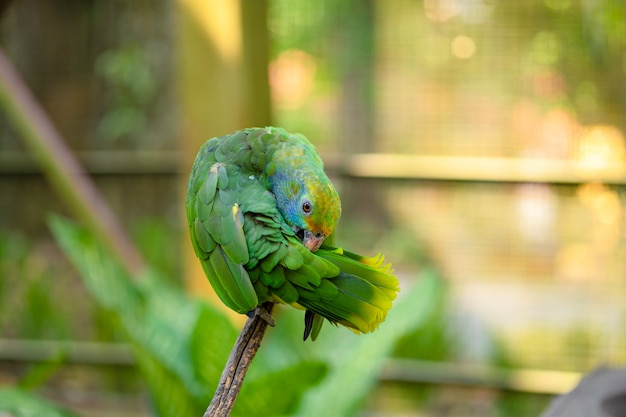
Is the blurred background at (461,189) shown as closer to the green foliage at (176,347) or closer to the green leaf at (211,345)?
the green foliage at (176,347)

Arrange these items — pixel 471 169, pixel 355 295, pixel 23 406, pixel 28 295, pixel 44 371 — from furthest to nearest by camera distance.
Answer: pixel 28 295 < pixel 471 169 < pixel 44 371 < pixel 23 406 < pixel 355 295

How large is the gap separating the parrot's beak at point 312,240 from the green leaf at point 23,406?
2.97 feet

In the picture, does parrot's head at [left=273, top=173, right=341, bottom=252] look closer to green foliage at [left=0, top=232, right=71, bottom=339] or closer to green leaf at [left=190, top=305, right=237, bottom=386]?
green leaf at [left=190, top=305, right=237, bottom=386]

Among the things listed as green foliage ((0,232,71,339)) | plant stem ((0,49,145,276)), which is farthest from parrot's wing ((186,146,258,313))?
green foliage ((0,232,71,339))

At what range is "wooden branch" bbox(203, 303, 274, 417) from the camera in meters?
0.53

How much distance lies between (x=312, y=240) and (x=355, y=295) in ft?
0.20

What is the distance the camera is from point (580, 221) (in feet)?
6.88

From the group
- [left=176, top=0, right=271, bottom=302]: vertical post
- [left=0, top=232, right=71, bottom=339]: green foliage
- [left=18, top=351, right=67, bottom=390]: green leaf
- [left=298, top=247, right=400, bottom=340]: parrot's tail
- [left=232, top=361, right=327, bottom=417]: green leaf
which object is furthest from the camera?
[left=0, top=232, right=71, bottom=339]: green foliage

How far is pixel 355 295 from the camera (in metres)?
0.49

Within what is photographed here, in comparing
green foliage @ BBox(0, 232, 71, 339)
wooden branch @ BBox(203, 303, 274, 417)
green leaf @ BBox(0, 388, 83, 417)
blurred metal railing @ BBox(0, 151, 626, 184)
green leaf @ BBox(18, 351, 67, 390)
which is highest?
blurred metal railing @ BBox(0, 151, 626, 184)

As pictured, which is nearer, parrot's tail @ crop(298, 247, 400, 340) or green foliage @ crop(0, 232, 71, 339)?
parrot's tail @ crop(298, 247, 400, 340)

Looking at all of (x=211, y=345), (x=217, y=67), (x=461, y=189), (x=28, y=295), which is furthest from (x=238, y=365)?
(x=28, y=295)

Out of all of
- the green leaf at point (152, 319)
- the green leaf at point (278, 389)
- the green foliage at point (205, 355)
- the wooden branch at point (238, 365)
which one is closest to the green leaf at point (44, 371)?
the green foliage at point (205, 355)

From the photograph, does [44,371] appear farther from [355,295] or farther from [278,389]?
[355,295]
